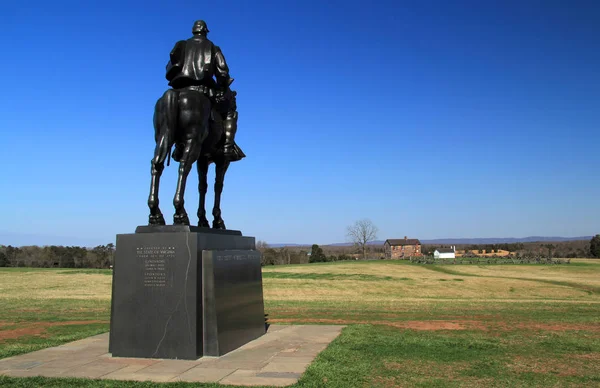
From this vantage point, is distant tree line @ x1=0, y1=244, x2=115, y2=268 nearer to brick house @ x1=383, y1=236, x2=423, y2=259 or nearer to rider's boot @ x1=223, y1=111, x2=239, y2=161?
rider's boot @ x1=223, y1=111, x2=239, y2=161

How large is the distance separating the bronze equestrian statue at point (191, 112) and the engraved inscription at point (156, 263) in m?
0.63

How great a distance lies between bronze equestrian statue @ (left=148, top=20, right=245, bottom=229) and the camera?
9133mm

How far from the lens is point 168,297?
830cm

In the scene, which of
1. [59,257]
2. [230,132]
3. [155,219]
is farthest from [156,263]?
[59,257]

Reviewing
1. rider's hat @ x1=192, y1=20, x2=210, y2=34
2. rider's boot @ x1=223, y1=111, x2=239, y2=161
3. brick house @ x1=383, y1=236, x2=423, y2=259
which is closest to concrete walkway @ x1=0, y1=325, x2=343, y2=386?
rider's boot @ x1=223, y1=111, x2=239, y2=161

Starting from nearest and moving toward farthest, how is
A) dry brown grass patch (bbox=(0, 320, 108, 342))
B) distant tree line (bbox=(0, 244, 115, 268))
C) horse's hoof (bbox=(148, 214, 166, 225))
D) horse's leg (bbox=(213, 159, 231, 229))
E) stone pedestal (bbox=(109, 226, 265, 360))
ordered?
stone pedestal (bbox=(109, 226, 265, 360)) → horse's hoof (bbox=(148, 214, 166, 225)) → horse's leg (bbox=(213, 159, 231, 229)) → dry brown grass patch (bbox=(0, 320, 108, 342)) → distant tree line (bbox=(0, 244, 115, 268))

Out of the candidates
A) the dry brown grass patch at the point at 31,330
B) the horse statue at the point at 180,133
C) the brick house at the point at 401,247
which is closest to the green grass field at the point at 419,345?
the dry brown grass patch at the point at 31,330

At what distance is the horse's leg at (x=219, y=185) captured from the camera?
11234 mm

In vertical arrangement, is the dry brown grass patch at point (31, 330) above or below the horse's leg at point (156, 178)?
below

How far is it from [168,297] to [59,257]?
56116 mm

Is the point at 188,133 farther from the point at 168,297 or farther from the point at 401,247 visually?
the point at 401,247

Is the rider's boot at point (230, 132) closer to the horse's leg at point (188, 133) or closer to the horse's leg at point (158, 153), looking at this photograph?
the horse's leg at point (188, 133)

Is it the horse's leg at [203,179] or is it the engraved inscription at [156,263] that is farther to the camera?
the horse's leg at [203,179]

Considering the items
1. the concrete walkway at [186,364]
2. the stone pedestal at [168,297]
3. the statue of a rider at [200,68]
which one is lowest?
the concrete walkway at [186,364]
